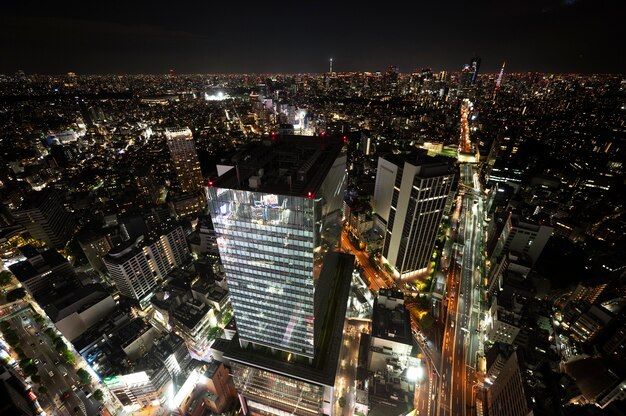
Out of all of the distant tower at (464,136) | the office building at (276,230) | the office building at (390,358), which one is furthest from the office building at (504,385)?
the distant tower at (464,136)

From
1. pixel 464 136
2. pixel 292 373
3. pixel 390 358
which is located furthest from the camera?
pixel 464 136

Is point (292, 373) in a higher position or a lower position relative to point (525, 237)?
higher

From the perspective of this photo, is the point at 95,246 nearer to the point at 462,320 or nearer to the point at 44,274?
the point at 44,274

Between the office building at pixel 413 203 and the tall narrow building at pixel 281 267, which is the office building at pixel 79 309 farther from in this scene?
the office building at pixel 413 203

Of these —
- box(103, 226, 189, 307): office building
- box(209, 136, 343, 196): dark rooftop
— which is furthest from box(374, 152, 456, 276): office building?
box(103, 226, 189, 307): office building

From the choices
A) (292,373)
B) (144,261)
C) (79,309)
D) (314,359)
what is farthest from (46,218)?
(314,359)

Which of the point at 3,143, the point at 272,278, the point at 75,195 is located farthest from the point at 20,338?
the point at 3,143
